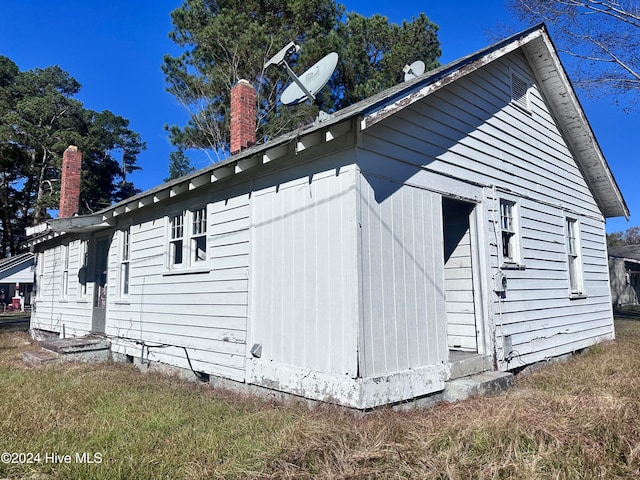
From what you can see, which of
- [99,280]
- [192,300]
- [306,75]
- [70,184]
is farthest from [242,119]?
[70,184]

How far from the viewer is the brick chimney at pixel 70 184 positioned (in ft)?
46.8

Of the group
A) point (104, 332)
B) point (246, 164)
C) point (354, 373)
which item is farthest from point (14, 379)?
point (354, 373)

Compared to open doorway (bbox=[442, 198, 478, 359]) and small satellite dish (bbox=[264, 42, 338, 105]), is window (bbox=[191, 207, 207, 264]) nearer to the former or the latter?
small satellite dish (bbox=[264, 42, 338, 105])

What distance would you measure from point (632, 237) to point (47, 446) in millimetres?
91845

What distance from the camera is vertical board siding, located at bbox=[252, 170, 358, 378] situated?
5.14 metres

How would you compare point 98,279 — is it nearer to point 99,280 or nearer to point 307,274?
point 99,280

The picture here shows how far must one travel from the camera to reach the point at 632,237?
76.6 metres

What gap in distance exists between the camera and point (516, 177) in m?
8.44

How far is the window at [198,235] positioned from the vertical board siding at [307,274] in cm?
178

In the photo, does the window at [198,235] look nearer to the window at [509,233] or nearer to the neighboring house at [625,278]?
the window at [509,233]

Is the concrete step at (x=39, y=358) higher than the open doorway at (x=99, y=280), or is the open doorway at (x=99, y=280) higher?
the open doorway at (x=99, y=280)

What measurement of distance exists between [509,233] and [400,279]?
3.48m

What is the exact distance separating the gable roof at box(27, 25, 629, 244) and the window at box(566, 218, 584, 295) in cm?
207

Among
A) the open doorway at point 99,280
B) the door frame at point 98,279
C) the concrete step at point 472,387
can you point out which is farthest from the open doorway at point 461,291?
the open doorway at point 99,280
